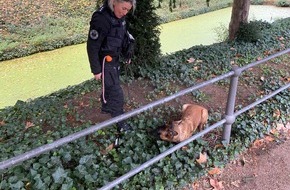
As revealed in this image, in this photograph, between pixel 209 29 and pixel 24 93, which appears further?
pixel 209 29

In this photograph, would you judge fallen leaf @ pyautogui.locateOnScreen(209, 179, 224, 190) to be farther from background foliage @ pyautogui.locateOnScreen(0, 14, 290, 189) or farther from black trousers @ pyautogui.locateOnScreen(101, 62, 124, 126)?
black trousers @ pyautogui.locateOnScreen(101, 62, 124, 126)

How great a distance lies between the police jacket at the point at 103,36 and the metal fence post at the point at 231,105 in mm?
1095

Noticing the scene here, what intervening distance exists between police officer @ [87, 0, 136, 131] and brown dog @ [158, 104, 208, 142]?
568 mm

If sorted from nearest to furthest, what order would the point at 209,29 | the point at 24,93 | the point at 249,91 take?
1. the point at 249,91
2. the point at 24,93
3. the point at 209,29

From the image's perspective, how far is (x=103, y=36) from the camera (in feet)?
9.36

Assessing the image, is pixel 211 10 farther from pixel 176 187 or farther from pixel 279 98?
pixel 176 187

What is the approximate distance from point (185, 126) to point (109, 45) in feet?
3.51

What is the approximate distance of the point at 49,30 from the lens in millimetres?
15703

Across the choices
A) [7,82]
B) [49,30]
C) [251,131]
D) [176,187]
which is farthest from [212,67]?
[49,30]

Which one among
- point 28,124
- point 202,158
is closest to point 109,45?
point 202,158

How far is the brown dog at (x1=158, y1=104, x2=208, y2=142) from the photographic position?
3.03 metres

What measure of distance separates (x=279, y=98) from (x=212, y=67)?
4.57 feet

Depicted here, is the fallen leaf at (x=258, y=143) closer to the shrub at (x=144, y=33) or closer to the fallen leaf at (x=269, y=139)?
the fallen leaf at (x=269, y=139)

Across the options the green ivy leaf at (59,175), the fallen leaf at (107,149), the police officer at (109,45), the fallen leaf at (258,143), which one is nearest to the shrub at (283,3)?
the fallen leaf at (258,143)
